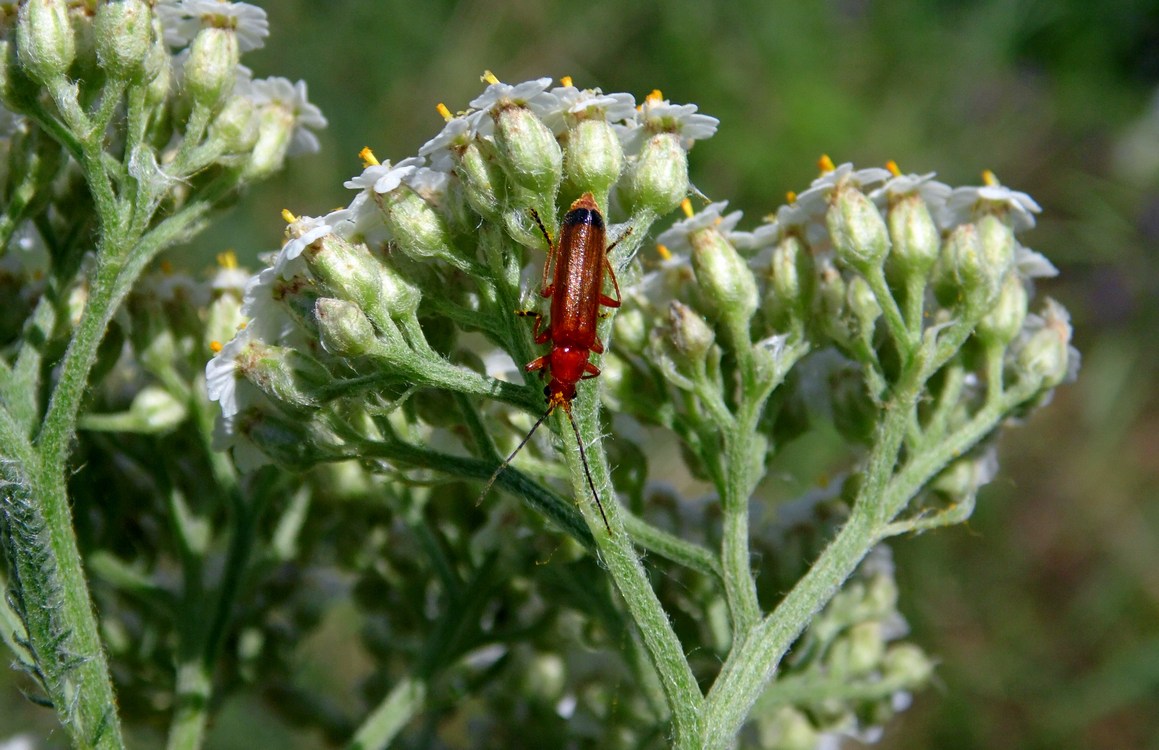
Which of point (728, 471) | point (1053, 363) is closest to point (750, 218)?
point (1053, 363)

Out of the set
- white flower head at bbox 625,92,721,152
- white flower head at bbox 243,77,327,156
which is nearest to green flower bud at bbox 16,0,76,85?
white flower head at bbox 243,77,327,156

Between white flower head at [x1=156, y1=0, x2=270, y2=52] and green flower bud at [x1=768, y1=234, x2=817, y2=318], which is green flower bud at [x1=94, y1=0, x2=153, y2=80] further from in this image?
green flower bud at [x1=768, y1=234, x2=817, y2=318]

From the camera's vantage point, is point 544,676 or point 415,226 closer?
point 415,226

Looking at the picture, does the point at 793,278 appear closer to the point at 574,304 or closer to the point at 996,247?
Answer: the point at 996,247

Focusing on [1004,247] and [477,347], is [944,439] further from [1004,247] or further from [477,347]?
[477,347]

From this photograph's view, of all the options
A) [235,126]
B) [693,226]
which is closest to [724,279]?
[693,226]

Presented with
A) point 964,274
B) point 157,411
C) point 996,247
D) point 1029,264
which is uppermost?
point 1029,264
